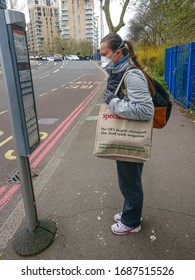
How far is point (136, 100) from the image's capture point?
1.82m

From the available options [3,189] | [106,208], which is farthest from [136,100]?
[3,189]

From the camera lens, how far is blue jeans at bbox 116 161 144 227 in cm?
219

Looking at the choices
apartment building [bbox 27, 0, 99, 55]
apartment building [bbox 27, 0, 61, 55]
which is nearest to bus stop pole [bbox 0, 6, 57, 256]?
apartment building [bbox 27, 0, 61, 55]

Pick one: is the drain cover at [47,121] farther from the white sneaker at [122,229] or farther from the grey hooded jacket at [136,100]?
the grey hooded jacket at [136,100]

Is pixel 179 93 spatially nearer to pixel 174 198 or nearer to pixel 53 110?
pixel 53 110

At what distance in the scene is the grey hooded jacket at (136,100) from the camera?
1812mm

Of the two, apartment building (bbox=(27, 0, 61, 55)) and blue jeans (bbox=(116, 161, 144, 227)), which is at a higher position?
apartment building (bbox=(27, 0, 61, 55))

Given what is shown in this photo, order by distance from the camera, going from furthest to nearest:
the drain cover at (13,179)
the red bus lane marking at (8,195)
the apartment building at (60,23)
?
1. the apartment building at (60,23)
2. the drain cover at (13,179)
3. the red bus lane marking at (8,195)

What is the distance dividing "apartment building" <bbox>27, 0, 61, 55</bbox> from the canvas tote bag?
4498 inches

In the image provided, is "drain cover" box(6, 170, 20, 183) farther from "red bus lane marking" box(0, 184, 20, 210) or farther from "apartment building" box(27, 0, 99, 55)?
"apartment building" box(27, 0, 99, 55)

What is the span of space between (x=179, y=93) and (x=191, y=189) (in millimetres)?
5820

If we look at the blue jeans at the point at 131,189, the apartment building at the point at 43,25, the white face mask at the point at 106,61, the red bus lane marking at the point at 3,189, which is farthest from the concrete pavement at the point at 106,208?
the apartment building at the point at 43,25

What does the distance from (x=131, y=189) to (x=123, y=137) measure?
60cm

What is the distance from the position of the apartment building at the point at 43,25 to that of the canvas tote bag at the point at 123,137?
114247mm
